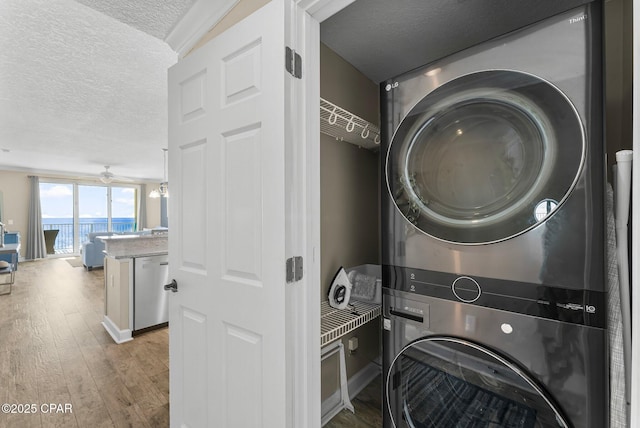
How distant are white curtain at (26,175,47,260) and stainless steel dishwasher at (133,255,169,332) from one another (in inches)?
287

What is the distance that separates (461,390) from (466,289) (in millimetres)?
357

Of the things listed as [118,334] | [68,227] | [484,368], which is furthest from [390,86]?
[68,227]

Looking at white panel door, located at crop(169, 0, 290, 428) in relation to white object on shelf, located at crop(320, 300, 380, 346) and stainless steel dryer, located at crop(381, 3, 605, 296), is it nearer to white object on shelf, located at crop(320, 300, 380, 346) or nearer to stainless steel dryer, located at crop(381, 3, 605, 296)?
white object on shelf, located at crop(320, 300, 380, 346)

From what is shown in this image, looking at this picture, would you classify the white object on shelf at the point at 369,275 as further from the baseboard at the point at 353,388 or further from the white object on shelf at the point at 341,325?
the baseboard at the point at 353,388

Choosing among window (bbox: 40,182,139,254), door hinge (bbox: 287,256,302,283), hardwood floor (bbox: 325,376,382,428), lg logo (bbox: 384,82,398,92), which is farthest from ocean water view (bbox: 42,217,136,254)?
lg logo (bbox: 384,82,398,92)

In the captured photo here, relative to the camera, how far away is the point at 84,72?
89.0 inches

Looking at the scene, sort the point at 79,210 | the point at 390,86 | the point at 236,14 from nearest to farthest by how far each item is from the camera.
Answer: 1. the point at 390,86
2. the point at 236,14
3. the point at 79,210

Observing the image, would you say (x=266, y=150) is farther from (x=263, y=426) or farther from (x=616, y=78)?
(x=616, y=78)

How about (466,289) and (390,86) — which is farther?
(390,86)

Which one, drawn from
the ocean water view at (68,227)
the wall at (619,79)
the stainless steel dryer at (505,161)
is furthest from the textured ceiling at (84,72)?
the ocean water view at (68,227)

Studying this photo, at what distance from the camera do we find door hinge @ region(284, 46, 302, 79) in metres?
1.01

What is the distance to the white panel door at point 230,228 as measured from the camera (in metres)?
1.01

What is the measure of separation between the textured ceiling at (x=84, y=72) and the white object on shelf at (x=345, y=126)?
91 cm

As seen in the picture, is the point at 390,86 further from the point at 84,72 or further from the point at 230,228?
the point at 84,72
